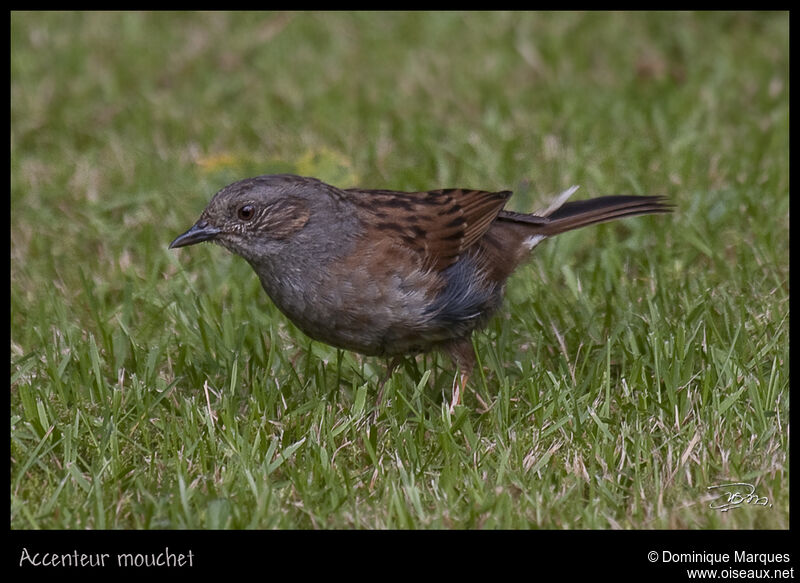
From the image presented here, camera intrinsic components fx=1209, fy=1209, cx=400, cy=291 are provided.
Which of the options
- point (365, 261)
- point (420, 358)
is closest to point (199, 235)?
point (365, 261)

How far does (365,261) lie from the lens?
5.16 m

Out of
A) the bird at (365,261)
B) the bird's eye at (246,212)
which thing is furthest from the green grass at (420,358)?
the bird's eye at (246,212)

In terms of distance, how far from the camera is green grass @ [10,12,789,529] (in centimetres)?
447

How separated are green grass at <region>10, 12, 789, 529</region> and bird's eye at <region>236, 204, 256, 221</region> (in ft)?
2.12

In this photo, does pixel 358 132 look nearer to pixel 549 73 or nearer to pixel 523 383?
pixel 549 73

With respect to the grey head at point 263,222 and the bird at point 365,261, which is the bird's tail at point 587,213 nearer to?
the bird at point 365,261

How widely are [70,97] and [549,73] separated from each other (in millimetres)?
3671

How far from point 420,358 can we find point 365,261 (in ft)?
3.52

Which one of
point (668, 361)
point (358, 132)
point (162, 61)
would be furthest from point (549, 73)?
point (668, 361)

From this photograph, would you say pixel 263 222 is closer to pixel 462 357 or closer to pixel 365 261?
pixel 365 261
